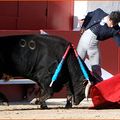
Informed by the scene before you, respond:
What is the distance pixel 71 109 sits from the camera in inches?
407

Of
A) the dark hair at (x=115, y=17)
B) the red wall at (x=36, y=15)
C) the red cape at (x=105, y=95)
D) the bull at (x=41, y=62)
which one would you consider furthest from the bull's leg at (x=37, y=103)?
the red wall at (x=36, y=15)

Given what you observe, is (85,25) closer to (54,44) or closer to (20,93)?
(54,44)

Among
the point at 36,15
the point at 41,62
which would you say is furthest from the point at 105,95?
the point at 36,15

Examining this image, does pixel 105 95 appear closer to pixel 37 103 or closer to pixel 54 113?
pixel 37 103

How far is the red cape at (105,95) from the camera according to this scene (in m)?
10.5

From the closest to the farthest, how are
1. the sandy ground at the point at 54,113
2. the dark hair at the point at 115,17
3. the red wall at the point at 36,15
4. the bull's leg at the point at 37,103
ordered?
the sandy ground at the point at 54,113 → the bull's leg at the point at 37,103 → the dark hair at the point at 115,17 → the red wall at the point at 36,15

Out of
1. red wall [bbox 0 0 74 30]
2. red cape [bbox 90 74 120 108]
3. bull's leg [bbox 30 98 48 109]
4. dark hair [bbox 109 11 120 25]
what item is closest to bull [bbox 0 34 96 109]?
bull's leg [bbox 30 98 48 109]

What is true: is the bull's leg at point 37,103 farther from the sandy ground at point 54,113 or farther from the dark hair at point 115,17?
the dark hair at point 115,17

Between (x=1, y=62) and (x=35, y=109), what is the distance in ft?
2.68

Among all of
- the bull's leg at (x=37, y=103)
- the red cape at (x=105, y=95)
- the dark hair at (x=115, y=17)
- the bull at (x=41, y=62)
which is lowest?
the bull's leg at (x=37, y=103)

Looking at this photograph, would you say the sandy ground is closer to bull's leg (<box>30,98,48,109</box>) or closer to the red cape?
bull's leg (<box>30,98,48,109</box>)

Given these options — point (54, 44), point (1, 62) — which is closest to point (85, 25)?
point (54, 44)

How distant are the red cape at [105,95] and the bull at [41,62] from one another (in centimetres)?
18

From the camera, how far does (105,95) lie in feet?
34.6
